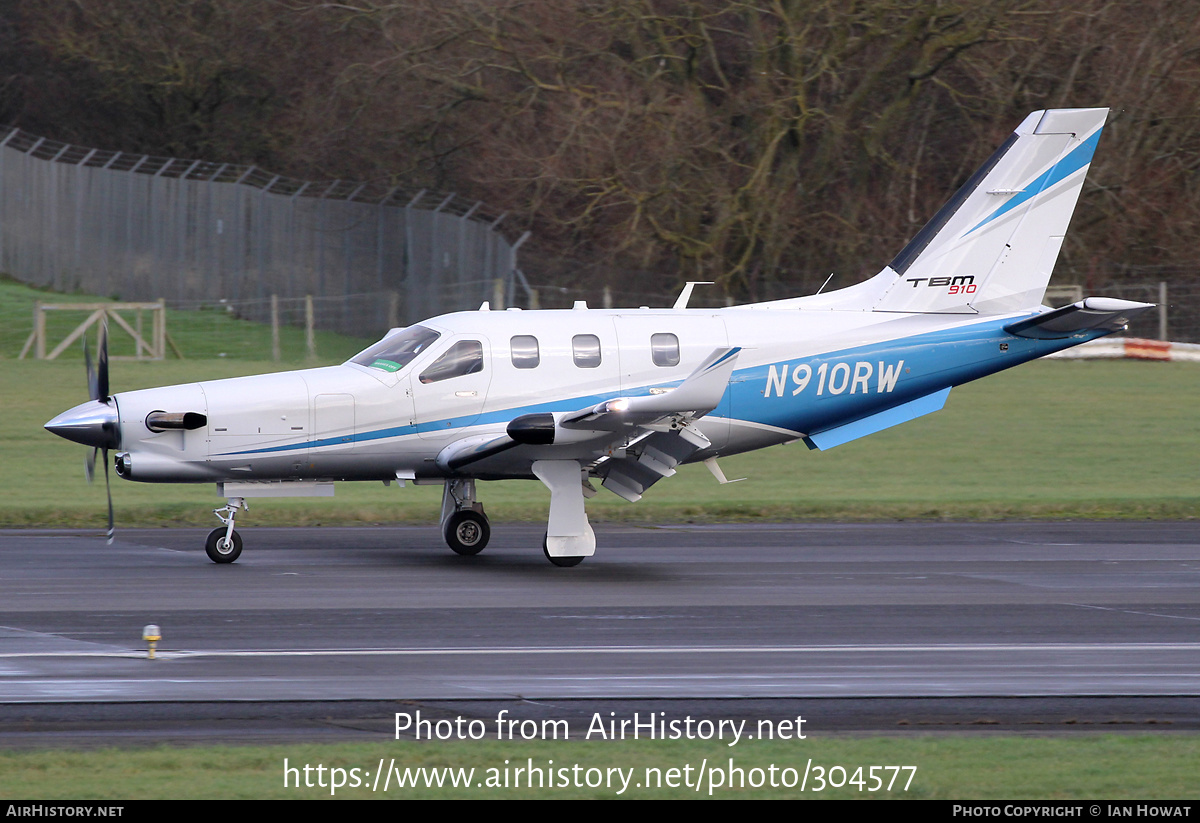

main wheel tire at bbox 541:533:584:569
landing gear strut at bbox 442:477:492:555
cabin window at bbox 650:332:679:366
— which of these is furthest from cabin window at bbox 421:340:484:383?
main wheel tire at bbox 541:533:584:569

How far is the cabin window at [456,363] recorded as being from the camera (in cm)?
1549

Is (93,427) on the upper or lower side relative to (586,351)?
lower

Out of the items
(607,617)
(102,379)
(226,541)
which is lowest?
(607,617)

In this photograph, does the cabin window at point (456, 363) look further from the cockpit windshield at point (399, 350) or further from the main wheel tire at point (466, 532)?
the main wheel tire at point (466, 532)

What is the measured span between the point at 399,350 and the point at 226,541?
2.59m

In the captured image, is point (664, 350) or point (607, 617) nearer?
point (607, 617)

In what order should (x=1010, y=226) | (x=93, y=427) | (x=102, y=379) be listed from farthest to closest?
(x=1010, y=226)
(x=102, y=379)
(x=93, y=427)

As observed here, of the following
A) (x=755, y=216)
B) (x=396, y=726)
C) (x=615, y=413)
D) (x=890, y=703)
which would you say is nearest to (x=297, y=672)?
(x=396, y=726)

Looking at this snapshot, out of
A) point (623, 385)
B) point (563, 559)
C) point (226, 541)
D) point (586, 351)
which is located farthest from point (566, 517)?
point (226, 541)

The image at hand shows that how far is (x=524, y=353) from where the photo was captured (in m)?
15.6

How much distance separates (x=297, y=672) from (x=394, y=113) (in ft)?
98.6

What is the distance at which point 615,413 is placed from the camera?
14.2 m

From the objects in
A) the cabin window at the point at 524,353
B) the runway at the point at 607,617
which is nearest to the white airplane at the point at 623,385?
the cabin window at the point at 524,353

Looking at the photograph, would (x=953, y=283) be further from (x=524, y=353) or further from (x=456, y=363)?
(x=456, y=363)
